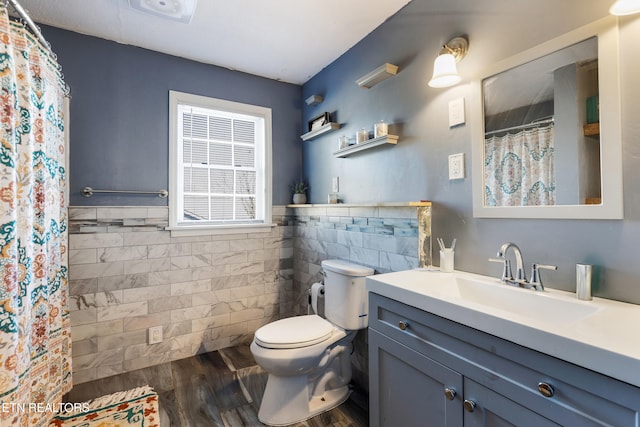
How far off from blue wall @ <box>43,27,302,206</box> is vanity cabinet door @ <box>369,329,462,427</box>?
6.31 feet

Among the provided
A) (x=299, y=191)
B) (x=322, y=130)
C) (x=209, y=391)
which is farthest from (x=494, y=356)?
(x=299, y=191)

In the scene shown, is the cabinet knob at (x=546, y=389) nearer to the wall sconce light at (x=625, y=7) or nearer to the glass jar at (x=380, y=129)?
the wall sconce light at (x=625, y=7)

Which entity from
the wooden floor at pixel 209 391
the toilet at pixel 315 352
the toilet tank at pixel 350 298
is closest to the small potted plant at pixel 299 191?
the toilet at pixel 315 352

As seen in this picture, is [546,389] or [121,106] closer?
[546,389]

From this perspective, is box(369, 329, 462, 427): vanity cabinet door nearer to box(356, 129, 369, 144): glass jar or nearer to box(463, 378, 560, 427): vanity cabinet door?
box(463, 378, 560, 427): vanity cabinet door

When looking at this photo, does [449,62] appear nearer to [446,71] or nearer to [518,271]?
[446,71]

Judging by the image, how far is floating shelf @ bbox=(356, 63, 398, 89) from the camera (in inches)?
71.1

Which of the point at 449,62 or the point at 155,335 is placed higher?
the point at 449,62

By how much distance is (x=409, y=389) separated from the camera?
119 centimetres

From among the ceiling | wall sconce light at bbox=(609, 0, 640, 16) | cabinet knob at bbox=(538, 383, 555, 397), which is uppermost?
the ceiling

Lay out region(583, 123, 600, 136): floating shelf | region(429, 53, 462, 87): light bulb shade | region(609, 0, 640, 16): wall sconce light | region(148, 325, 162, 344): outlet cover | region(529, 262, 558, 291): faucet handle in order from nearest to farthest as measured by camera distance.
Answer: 1. region(609, 0, 640, 16): wall sconce light
2. region(583, 123, 600, 136): floating shelf
3. region(529, 262, 558, 291): faucet handle
4. region(429, 53, 462, 87): light bulb shade
5. region(148, 325, 162, 344): outlet cover

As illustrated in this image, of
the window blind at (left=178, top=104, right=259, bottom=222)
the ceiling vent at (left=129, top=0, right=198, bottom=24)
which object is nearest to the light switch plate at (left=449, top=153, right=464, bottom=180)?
the ceiling vent at (left=129, top=0, right=198, bottom=24)

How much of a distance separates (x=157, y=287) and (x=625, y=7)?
2.81 m

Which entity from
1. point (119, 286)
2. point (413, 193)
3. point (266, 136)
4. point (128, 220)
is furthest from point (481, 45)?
point (119, 286)
